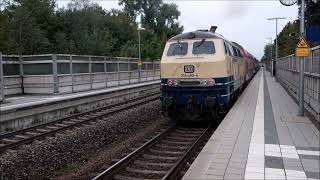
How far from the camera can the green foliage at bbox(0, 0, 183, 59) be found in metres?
32.3

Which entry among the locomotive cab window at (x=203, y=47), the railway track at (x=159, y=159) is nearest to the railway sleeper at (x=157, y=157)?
the railway track at (x=159, y=159)

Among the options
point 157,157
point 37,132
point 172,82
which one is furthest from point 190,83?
point 37,132

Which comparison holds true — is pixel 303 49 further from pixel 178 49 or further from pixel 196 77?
pixel 178 49

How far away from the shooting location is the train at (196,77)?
1291cm

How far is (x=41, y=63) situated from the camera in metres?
21.8

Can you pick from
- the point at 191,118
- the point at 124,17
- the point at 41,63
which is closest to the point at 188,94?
the point at 191,118

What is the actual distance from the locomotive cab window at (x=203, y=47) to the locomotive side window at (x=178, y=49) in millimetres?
287

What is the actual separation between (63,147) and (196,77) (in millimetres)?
4696

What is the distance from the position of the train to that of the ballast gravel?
1.42 metres

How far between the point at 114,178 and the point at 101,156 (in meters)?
1.93

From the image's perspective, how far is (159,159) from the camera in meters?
8.95

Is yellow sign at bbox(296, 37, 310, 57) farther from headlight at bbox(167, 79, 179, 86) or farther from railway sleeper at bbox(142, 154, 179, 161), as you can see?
railway sleeper at bbox(142, 154, 179, 161)

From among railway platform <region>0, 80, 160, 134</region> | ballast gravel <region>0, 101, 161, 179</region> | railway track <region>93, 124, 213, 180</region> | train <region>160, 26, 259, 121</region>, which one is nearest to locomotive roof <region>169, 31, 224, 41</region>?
train <region>160, 26, 259, 121</region>

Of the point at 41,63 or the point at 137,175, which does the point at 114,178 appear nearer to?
the point at 137,175
